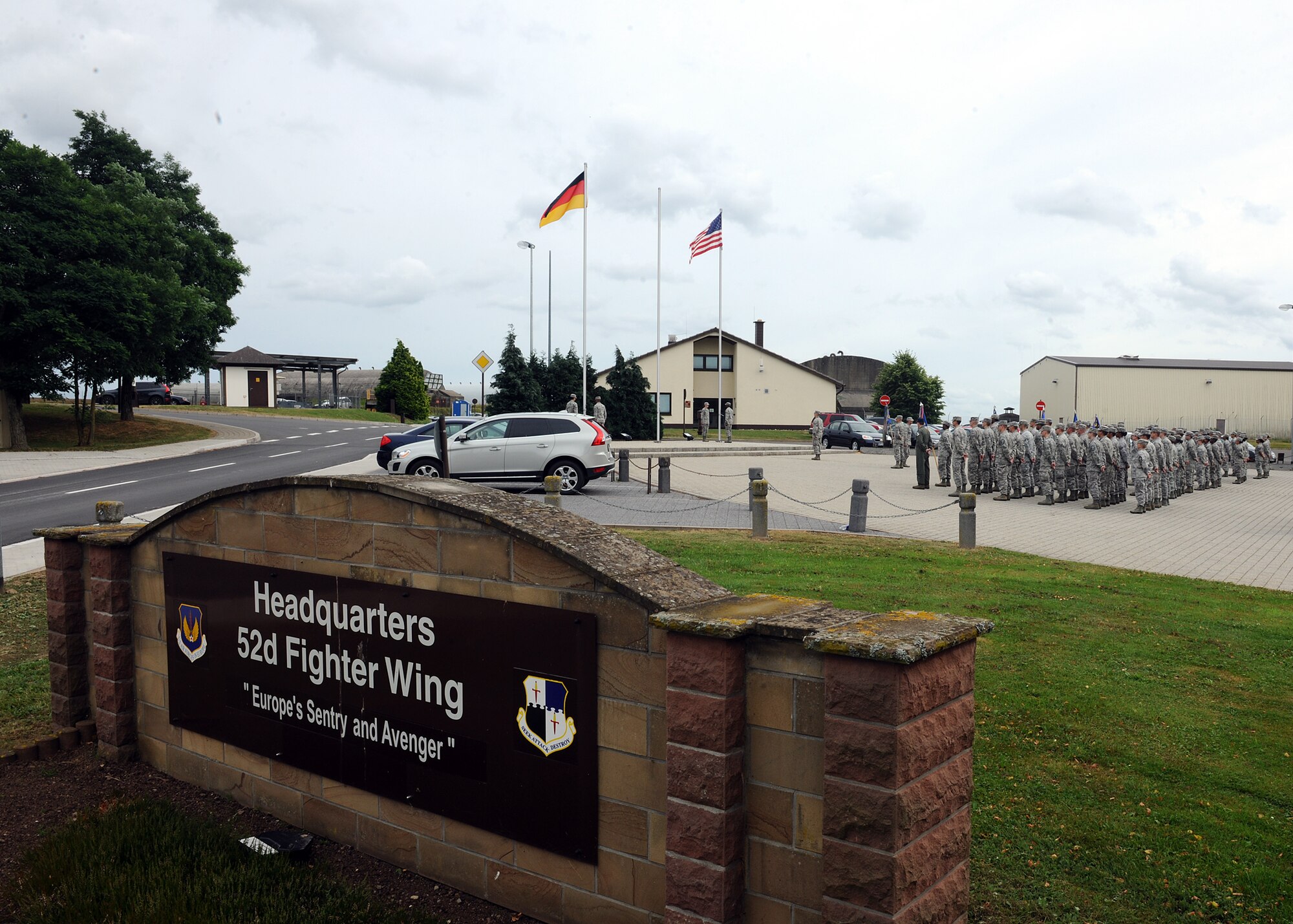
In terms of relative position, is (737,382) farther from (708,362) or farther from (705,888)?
(705,888)

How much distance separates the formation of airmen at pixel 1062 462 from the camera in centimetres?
2091

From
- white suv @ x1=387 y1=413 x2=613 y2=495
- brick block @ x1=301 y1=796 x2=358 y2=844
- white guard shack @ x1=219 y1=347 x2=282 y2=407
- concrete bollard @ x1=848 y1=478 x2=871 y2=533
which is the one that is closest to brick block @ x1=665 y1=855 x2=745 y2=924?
brick block @ x1=301 y1=796 x2=358 y2=844

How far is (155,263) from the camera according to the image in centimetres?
3541

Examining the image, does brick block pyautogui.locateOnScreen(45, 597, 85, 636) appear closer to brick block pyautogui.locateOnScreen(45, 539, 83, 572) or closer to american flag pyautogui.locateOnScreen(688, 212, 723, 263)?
brick block pyautogui.locateOnScreen(45, 539, 83, 572)

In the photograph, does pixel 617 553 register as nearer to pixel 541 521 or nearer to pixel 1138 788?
pixel 541 521

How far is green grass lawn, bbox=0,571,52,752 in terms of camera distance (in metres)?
5.73

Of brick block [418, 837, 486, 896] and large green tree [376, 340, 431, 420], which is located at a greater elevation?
large green tree [376, 340, 431, 420]

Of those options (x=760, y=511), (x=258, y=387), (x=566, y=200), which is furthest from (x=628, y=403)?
(x=760, y=511)

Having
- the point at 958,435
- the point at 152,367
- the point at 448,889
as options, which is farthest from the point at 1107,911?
the point at 152,367

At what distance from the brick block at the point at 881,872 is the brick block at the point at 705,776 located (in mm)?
343

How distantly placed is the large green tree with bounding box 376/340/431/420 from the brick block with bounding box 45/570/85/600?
58.6 metres

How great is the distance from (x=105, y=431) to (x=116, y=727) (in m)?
37.8

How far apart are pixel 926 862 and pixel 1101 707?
3.60m

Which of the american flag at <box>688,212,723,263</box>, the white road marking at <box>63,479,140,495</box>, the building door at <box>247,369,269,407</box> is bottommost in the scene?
the white road marking at <box>63,479,140,495</box>
